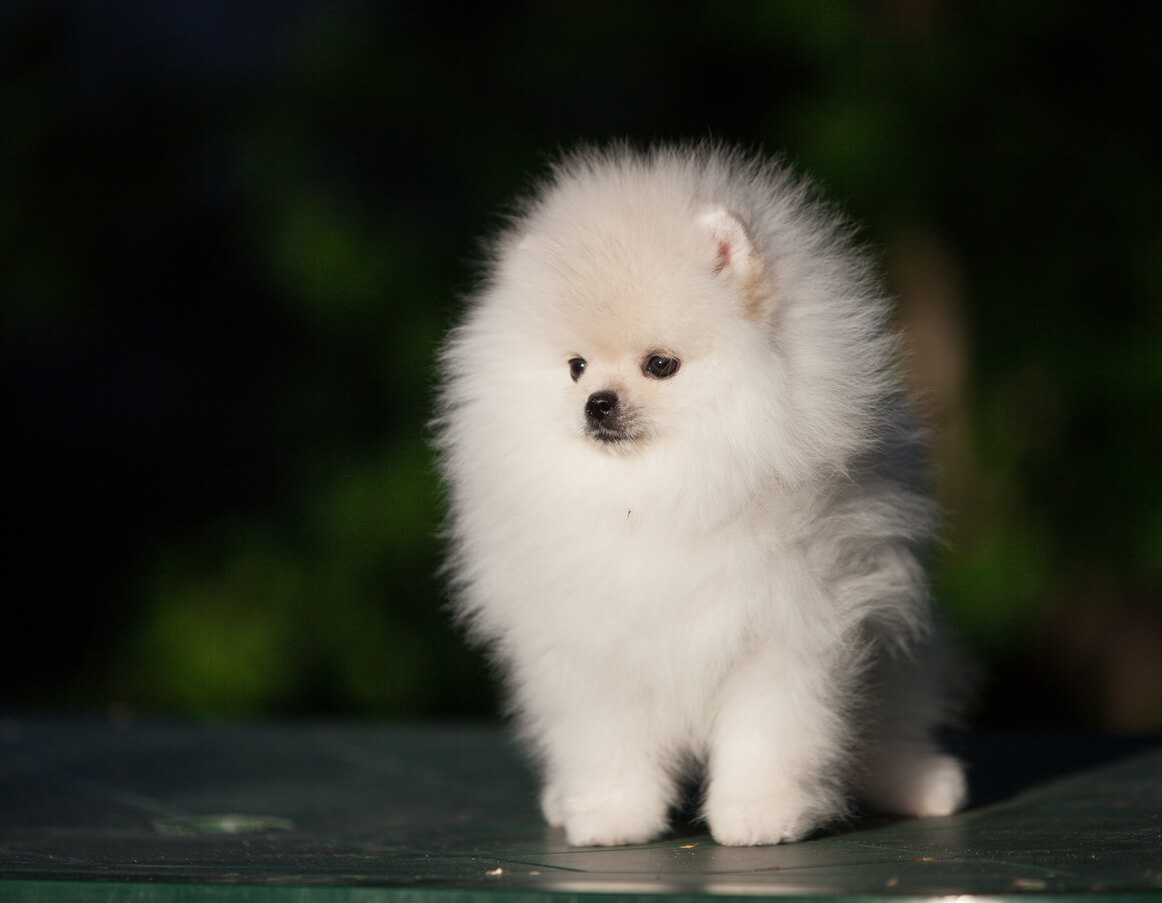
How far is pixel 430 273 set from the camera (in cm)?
482

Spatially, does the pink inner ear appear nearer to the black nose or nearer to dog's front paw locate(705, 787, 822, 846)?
the black nose

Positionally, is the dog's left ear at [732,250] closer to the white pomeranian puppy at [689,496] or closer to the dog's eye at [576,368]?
the white pomeranian puppy at [689,496]

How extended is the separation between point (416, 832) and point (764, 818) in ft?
2.12

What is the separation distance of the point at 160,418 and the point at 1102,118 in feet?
12.8

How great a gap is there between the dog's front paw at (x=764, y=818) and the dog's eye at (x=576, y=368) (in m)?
0.67

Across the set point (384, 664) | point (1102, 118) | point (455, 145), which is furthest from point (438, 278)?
point (1102, 118)

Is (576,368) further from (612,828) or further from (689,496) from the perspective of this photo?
(612,828)

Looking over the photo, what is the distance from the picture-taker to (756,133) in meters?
4.93

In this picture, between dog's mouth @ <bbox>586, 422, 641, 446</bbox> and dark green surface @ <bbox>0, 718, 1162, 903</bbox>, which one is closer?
dark green surface @ <bbox>0, 718, 1162, 903</bbox>

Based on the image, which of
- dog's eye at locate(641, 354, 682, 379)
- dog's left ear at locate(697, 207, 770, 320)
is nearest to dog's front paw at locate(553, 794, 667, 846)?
dog's eye at locate(641, 354, 682, 379)

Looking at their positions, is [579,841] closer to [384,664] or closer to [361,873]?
[361,873]

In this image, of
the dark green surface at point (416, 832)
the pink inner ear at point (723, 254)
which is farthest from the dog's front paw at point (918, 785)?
the pink inner ear at point (723, 254)

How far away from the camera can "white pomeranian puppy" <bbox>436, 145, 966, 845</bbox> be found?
1.93 metres

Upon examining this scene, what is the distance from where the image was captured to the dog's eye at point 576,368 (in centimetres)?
200
